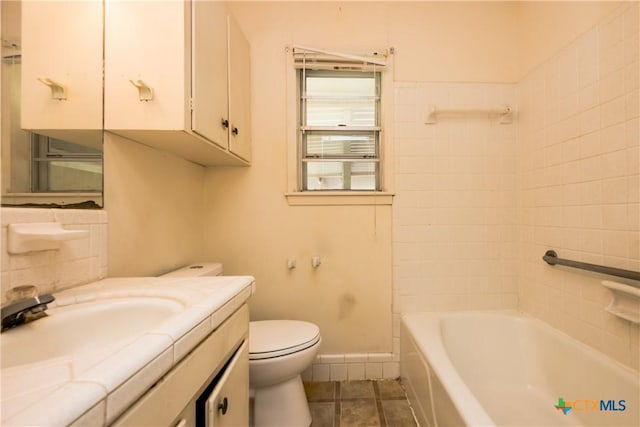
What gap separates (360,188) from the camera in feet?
5.90

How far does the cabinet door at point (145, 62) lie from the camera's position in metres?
0.98

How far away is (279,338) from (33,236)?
97 cm

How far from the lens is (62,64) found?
2.86 ft

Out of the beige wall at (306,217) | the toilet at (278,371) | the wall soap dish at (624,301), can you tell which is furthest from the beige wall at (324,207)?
A: the wall soap dish at (624,301)

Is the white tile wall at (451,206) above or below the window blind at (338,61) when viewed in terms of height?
below

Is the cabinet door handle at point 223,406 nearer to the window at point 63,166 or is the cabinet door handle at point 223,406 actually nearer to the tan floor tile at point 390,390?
the window at point 63,166

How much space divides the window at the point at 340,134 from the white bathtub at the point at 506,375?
956 millimetres

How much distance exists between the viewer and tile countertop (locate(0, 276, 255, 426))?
1.02 ft

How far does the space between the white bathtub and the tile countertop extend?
32.8 inches

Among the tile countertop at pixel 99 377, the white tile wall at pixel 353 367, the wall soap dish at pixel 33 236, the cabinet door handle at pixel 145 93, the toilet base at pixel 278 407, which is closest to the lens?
the tile countertop at pixel 99 377

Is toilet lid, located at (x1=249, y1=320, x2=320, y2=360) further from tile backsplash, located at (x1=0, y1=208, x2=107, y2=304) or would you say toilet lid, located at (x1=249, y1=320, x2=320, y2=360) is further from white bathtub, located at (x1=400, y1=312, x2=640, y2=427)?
tile backsplash, located at (x1=0, y1=208, x2=107, y2=304)

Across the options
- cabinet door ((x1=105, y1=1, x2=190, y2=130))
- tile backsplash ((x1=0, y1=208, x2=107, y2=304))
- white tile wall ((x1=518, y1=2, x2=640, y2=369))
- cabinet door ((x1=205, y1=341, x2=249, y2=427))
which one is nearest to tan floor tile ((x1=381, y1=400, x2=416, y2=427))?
cabinet door ((x1=205, y1=341, x2=249, y2=427))

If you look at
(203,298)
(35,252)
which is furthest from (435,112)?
(35,252)

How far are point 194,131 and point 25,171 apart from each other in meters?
0.49
